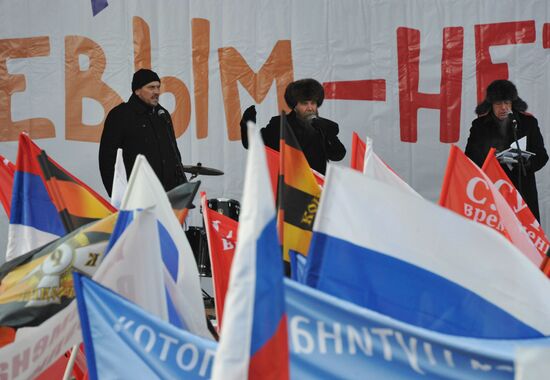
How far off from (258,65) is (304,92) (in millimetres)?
1311

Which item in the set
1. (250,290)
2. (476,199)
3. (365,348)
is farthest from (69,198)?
(250,290)

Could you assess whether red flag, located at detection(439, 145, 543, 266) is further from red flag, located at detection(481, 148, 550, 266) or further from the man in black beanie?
the man in black beanie

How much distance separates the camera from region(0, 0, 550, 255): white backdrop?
7.98 meters

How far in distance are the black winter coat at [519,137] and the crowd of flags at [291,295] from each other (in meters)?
3.40

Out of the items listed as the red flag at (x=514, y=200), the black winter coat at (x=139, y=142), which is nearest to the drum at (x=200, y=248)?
the black winter coat at (x=139, y=142)

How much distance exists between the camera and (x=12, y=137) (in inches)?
329

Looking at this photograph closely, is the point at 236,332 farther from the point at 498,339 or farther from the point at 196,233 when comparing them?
the point at 196,233

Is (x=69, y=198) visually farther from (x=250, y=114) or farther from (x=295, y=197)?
(x=250, y=114)

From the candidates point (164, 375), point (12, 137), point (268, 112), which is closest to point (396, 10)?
point (268, 112)

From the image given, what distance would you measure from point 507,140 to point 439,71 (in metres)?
1.01

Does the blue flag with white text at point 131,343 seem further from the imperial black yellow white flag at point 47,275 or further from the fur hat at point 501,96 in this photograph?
the fur hat at point 501,96

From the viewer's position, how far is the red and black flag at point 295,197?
4.09 m

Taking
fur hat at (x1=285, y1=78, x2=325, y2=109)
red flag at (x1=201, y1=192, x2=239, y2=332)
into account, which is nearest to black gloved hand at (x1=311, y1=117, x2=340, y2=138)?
fur hat at (x1=285, y1=78, x2=325, y2=109)

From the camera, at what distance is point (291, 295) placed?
2895mm
